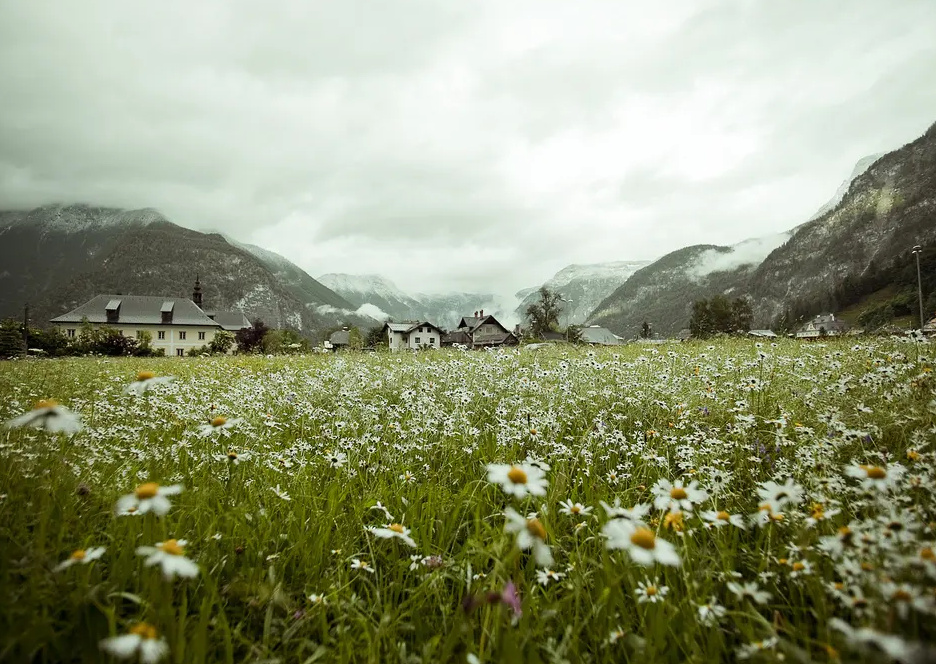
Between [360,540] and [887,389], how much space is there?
4.74m

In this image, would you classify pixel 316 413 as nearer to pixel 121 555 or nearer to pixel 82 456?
pixel 82 456

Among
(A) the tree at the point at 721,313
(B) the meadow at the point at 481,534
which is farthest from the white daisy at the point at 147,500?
(A) the tree at the point at 721,313

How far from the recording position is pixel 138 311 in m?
77.5

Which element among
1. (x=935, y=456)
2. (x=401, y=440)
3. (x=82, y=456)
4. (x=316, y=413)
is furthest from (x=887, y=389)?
(x=82, y=456)

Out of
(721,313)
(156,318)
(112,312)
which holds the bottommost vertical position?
(721,313)

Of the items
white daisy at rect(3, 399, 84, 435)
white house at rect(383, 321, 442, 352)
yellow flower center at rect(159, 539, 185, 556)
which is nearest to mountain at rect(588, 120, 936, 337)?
white house at rect(383, 321, 442, 352)

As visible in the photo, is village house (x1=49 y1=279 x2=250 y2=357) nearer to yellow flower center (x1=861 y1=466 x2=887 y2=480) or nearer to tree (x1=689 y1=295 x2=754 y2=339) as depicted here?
yellow flower center (x1=861 y1=466 x2=887 y2=480)

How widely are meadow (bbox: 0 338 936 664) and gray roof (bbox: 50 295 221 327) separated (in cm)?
9021

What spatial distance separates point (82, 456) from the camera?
288 centimetres

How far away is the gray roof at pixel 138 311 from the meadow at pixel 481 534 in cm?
9021

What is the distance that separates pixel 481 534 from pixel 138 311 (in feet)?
320

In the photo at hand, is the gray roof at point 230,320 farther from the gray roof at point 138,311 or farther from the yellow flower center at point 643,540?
the yellow flower center at point 643,540

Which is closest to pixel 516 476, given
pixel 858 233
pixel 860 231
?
pixel 858 233

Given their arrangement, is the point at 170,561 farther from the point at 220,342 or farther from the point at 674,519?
the point at 220,342
